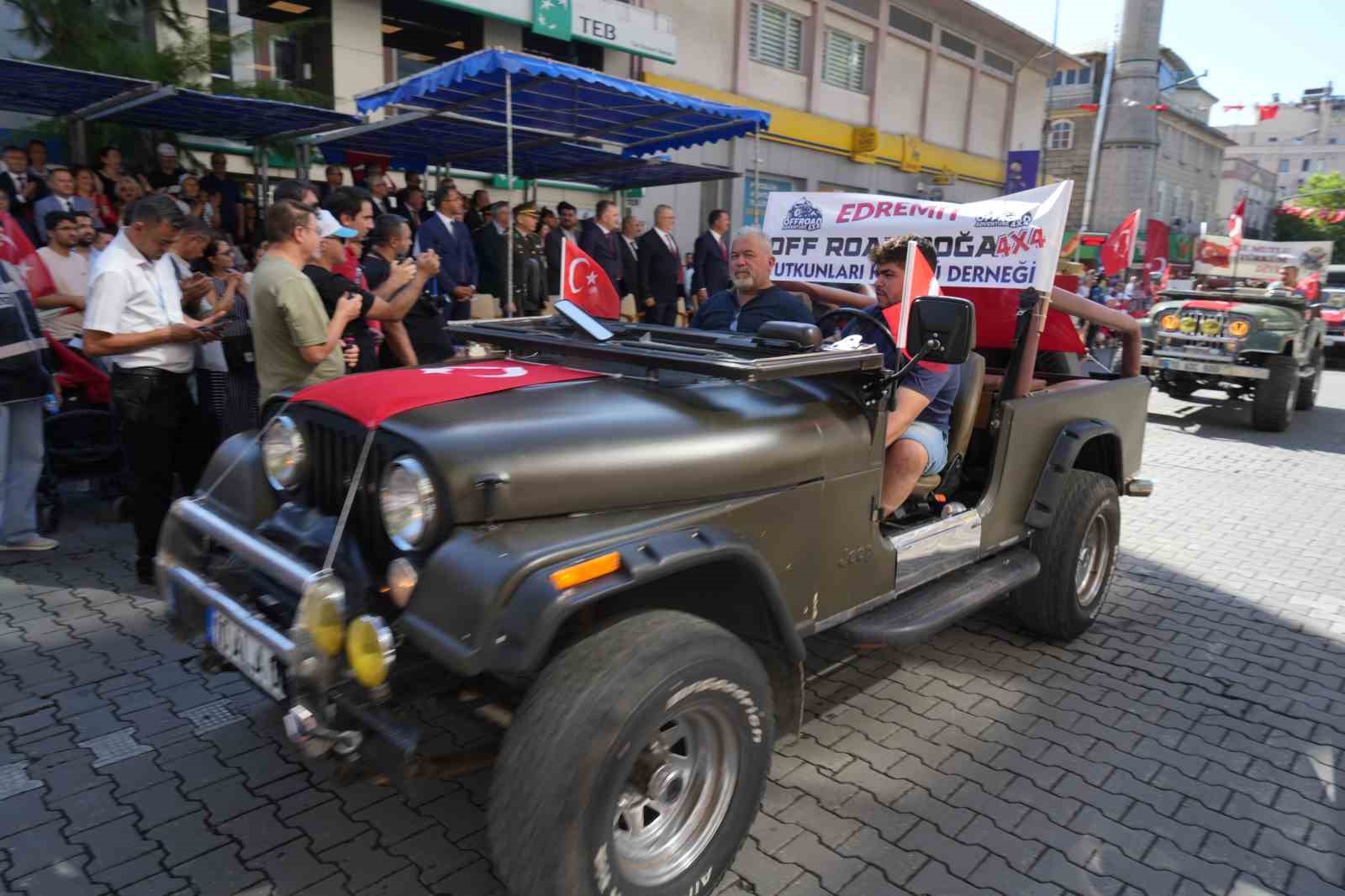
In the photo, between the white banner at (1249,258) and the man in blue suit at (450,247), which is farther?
the white banner at (1249,258)

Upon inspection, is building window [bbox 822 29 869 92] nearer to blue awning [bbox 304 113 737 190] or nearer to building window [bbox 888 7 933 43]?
building window [bbox 888 7 933 43]

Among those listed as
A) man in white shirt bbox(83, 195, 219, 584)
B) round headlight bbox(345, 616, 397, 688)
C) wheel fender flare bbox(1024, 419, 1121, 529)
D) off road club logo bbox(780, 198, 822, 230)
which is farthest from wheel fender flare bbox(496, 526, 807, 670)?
man in white shirt bbox(83, 195, 219, 584)

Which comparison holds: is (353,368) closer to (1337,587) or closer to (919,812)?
(919,812)

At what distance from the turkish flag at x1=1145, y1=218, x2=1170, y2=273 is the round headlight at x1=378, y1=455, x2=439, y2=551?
1588cm

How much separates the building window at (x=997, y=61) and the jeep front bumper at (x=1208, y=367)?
20.4 metres

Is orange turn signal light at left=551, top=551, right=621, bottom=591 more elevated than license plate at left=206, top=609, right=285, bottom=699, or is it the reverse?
orange turn signal light at left=551, top=551, right=621, bottom=591

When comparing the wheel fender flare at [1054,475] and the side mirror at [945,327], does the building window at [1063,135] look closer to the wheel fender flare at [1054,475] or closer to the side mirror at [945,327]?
the wheel fender flare at [1054,475]

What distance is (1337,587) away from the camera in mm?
5246

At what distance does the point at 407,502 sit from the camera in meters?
2.15

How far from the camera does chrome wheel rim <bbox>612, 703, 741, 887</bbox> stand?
86.9 inches

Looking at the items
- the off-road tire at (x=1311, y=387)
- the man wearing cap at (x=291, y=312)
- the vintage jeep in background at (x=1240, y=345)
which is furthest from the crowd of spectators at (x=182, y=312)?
the off-road tire at (x=1311, y=387)

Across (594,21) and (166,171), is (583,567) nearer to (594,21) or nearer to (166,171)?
(166,171)

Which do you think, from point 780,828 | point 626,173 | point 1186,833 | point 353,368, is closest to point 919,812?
point 780,828

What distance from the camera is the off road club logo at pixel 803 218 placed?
4.84 meters
